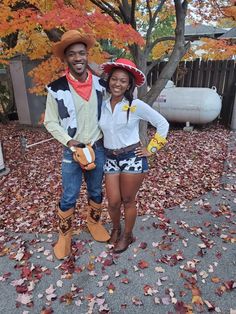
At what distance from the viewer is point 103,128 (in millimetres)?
→ 2652

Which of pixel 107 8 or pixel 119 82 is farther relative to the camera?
pixel 107 8

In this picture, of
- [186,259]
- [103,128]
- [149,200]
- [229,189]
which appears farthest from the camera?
[229,189]

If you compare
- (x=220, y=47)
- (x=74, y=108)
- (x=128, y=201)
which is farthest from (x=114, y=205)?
(x=220, y=47)

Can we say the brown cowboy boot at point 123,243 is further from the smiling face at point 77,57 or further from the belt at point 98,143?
the smiling face at point 77,57

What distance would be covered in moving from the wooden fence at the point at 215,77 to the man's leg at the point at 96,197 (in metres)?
6.67

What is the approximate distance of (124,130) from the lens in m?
2.63

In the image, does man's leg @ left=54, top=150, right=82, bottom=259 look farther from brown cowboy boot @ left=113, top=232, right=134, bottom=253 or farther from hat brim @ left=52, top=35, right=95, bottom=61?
hat brim @ left=52, top=35, right=95, bottom=61

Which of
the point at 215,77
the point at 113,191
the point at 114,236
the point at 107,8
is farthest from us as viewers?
the point at 215,77

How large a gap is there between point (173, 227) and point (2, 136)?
6.54 meters

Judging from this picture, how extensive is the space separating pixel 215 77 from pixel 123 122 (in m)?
7.46

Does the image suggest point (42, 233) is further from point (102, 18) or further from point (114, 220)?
point (102, 18)

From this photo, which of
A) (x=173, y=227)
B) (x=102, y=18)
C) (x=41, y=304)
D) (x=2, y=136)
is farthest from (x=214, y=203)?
(x=2, y=136)

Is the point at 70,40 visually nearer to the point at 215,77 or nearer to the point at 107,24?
the point at 107,24

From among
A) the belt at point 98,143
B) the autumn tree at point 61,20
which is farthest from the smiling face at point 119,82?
the autumn tree at point 61,20
